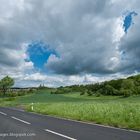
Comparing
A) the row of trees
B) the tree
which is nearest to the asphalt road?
the row of trees

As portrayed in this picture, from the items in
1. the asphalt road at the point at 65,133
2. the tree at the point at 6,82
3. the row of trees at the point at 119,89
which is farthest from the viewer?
the tree at the point at 6,82

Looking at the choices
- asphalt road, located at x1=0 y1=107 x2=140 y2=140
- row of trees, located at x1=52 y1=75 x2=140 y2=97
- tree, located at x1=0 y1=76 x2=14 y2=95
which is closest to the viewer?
asphalt road, located at x1=0 y1=107 x2=140 y2=140

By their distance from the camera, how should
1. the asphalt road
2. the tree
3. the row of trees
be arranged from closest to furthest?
the asphalt road < the row of trees < the tree

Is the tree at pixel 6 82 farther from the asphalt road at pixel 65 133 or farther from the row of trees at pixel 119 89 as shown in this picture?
the asphalt road at pixel 65 133

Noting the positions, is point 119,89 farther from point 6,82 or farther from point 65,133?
point 65,133

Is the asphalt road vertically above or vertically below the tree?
below

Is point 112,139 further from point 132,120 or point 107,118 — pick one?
point 107,118

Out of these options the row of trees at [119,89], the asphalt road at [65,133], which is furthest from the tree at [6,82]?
→ the asphalt road at [65,133]

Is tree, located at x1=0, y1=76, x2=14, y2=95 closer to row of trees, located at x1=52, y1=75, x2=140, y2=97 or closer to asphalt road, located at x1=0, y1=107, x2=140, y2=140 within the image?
row of trees, located at x1=52, y1=75, x2=140, y2=97

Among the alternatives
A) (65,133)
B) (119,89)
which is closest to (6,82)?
(119,89)

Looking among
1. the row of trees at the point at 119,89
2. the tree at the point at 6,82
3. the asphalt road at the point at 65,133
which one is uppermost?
the tree at the point at 6,82

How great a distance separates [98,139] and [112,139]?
0.53 meters

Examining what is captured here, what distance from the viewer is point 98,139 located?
1105cm

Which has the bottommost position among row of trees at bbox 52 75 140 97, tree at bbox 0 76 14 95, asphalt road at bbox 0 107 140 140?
asphalt road at bbox 0 107 140 140
